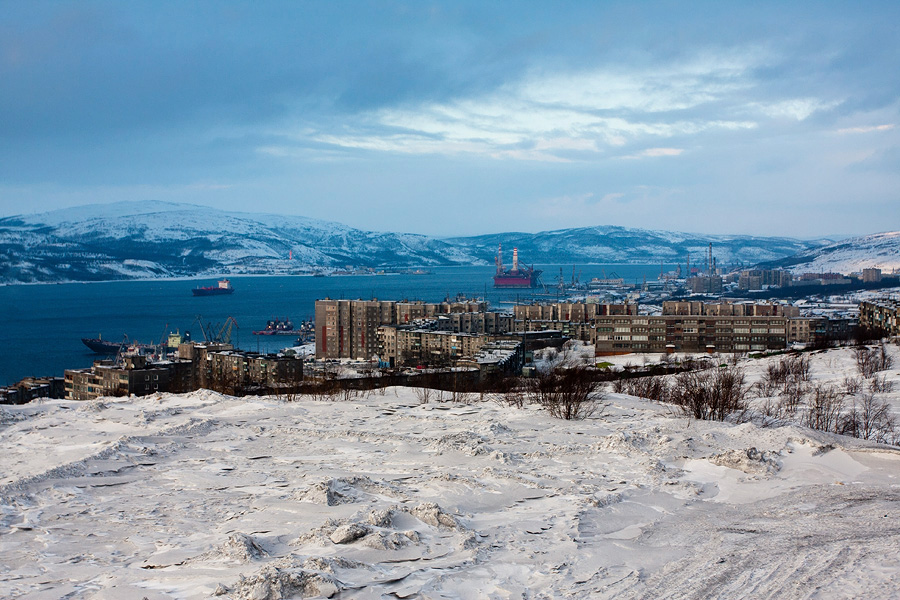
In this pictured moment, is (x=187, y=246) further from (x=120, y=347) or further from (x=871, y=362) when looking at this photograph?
(x=871, y=362)

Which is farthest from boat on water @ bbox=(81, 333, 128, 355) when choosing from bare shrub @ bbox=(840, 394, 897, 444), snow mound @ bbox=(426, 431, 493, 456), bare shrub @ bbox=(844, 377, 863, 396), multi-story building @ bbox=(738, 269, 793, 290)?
multi-story building @ bbox=(738, 269, 793, 290)

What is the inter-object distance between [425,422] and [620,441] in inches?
63.1

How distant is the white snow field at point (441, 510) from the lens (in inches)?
95.2

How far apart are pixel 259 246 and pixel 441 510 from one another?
5313 inches

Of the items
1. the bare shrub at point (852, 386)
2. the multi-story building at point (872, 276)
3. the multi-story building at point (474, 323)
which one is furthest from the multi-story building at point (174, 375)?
the multi-story building at point (872, 276)

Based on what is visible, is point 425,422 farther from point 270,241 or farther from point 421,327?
point 270,241

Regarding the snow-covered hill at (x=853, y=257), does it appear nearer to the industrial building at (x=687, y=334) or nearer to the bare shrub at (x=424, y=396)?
the industrial building at (x=687, y=334)

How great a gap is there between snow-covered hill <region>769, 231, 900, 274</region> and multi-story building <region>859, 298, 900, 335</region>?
5552 centimetres

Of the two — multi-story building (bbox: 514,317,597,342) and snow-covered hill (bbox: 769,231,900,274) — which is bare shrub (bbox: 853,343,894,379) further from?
snow-covered hill (bbox: 769,231,900,274)

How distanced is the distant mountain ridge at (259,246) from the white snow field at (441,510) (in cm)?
9392

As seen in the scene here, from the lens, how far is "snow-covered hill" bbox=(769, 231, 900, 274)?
262 feet

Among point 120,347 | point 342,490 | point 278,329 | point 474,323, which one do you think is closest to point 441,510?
point 342,490

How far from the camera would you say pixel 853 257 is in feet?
283

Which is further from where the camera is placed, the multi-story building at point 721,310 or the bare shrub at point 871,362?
the multi-story building at point 721,310
